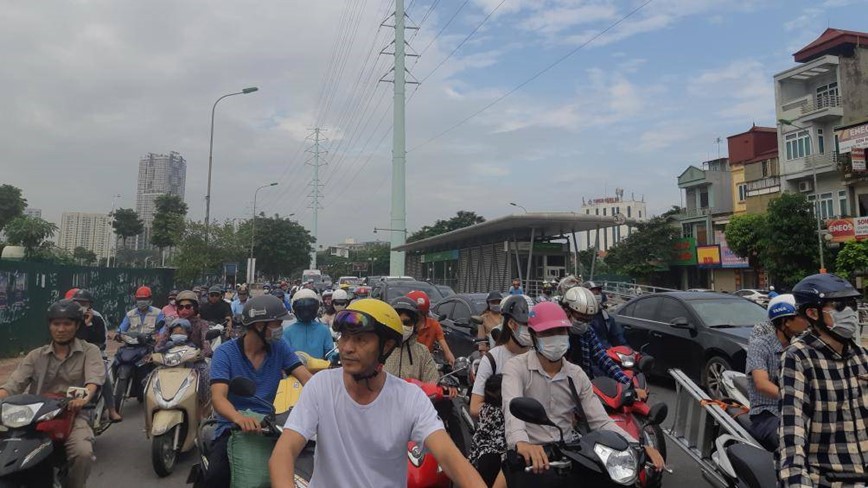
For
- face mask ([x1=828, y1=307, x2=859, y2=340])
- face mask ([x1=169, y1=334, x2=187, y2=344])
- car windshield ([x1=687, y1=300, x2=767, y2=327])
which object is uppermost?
face mask ([x1=828, y1=307, x2=859, y2=340])

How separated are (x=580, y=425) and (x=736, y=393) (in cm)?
176

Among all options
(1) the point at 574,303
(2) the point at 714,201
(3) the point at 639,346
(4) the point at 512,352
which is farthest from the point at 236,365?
(2) the point at 714,201

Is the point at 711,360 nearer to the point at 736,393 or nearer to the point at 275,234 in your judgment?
the point at 736,393

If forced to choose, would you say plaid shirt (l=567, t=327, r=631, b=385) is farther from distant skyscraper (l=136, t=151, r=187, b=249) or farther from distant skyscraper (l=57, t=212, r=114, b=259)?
distant skyscraper (l=136, t=151, r=187, b=249)

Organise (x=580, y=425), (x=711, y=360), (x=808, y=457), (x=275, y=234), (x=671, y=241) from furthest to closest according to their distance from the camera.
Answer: (x=275, y=234) < (x=671, y=241) < (x=711, y=360) < (x=580, y=425) < (x=808, y=457)

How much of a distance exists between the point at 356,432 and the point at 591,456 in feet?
3.96

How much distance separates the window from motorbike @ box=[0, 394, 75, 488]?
3923cm

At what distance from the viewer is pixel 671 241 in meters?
41.7

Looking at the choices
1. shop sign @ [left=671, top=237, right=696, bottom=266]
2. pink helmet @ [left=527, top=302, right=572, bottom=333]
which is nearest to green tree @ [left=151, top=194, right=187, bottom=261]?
shop sign @ [left=671, top=237, right=696, bottom=266]

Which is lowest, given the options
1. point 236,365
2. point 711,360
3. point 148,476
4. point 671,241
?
point 148,476

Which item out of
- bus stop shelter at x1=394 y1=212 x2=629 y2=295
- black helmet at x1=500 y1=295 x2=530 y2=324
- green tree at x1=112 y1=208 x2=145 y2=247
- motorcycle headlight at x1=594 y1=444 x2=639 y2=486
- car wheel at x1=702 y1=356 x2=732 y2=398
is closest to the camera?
motorcycle headlight at x1=594 y1=444 x2=639 y2=486

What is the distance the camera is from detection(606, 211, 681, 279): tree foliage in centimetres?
4134

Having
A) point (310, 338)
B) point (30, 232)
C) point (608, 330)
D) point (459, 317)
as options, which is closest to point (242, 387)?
point (310, 338)

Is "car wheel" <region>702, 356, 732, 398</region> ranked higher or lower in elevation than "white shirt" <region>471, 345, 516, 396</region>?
lower
